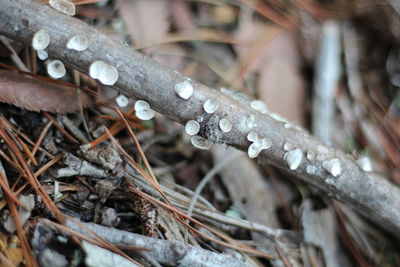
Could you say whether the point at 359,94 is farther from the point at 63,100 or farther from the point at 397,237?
the point at 63,100

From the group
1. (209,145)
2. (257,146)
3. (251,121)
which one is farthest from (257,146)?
(209,145)

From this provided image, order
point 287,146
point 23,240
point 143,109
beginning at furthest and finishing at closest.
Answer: point 287,146, point 143,109, point 23,240

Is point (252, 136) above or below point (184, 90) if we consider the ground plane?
below

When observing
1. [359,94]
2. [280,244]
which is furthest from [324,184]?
[359,94]

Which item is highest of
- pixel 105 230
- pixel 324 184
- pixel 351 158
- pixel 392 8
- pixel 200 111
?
pixel 392 8

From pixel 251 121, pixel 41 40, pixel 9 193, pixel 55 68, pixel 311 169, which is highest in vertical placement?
pixel 41 40

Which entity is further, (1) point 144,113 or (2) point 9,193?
(1) point 144,113

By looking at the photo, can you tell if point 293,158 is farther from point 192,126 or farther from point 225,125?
point 192,126
